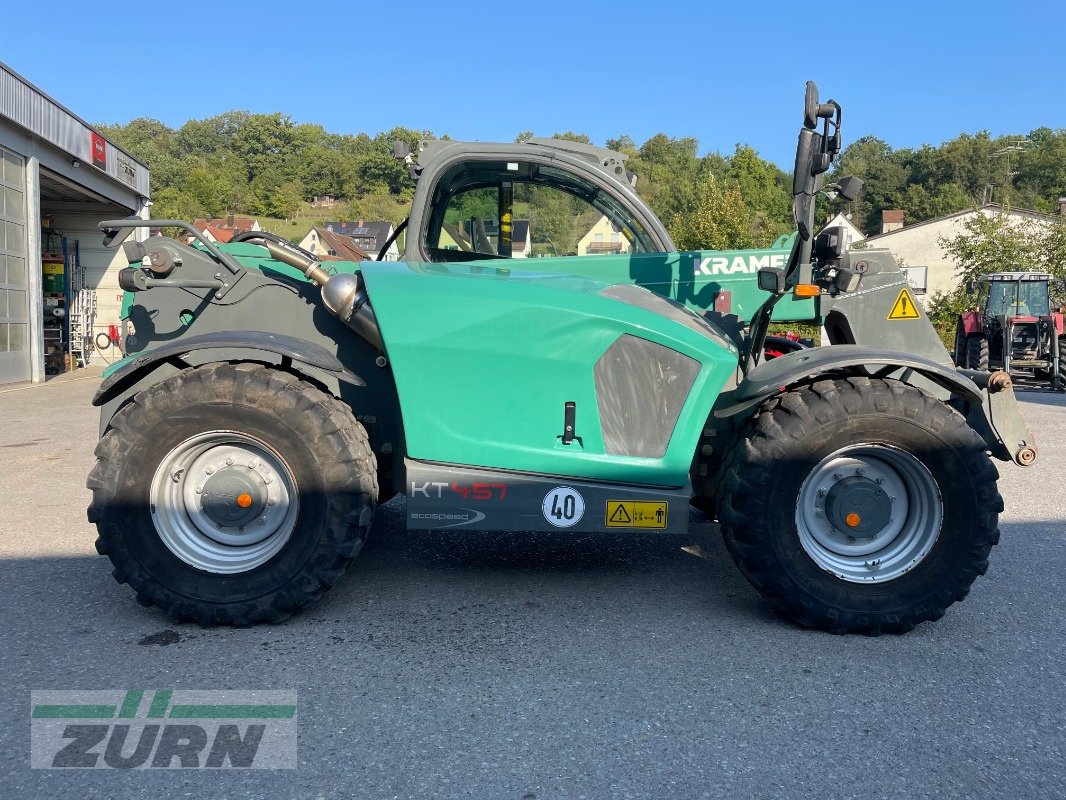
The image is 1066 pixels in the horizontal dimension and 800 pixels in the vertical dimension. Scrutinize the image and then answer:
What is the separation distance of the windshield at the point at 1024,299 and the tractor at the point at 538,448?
697 inches

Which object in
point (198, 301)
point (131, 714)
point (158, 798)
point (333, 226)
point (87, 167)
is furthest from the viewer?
point (333, 226)

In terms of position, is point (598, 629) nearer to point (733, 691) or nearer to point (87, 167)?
point (733, 691)

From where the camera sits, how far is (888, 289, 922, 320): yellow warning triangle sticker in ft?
16.4

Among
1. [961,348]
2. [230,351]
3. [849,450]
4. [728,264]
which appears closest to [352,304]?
[230,351]

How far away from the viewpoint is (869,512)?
12.8 feet

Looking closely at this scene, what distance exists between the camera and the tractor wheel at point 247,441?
3.75 m

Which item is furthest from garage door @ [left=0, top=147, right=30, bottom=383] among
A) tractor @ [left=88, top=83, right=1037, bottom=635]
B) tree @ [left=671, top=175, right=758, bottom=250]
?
tree @ [left=671, top=175, right=758, bottom=250]

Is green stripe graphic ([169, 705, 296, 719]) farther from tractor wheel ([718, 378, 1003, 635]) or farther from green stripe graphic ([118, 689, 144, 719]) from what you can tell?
tractor wheel ([718, 378, 1003, 635])

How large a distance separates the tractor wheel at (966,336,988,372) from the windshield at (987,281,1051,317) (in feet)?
2.93

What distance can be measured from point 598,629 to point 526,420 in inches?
37.9

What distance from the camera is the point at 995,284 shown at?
19.8 m

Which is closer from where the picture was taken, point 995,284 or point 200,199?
point 995,284

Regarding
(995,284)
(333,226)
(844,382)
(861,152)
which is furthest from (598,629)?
(861,152)

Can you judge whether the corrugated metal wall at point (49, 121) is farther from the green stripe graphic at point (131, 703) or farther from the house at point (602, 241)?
the green stripe graphic at point (131, 703)
